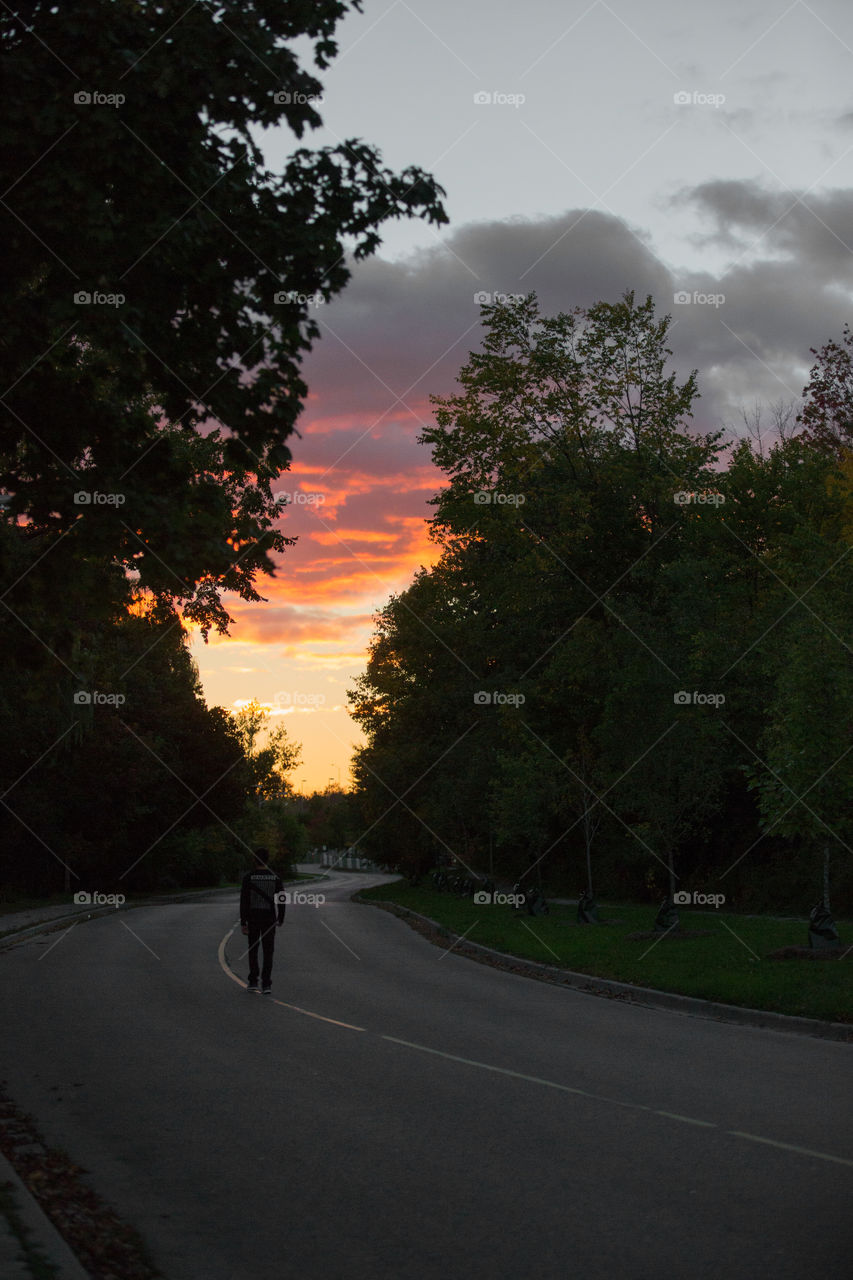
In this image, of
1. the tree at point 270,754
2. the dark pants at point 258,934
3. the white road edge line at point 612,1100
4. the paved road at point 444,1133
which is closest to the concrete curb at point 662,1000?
the paved road at point 444,1133

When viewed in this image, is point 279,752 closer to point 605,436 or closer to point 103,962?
point 605,436

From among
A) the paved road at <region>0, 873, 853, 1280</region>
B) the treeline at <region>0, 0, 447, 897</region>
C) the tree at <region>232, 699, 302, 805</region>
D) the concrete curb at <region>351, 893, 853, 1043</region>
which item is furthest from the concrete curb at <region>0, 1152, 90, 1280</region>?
the tree at <region>232, 699, 302, 805</region>

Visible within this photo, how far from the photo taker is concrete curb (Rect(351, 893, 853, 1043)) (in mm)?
12719

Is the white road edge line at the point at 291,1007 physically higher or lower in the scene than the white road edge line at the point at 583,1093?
lower

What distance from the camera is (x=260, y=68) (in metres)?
9.28

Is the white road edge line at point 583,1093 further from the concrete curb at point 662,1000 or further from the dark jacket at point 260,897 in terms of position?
the concrete curb at point 662,1000

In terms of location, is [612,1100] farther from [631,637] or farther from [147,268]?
[631,637]

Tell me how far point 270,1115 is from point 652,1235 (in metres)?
3.45

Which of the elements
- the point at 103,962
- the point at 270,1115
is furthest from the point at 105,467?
the point at 103,962

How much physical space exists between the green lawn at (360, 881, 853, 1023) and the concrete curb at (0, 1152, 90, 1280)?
945cm

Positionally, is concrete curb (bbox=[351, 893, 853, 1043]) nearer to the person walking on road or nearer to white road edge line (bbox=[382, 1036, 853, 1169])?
white road edge line (bbox=[382, 1036, 853, 1169])

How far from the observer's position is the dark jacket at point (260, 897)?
1592 centimetres

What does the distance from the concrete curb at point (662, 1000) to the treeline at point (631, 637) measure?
3988 millimetres

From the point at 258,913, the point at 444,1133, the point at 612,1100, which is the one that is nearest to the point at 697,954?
the point at 258,913
